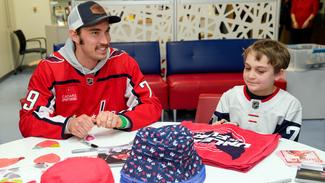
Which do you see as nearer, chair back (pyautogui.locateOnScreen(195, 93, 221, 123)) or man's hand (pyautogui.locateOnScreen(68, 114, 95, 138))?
man's hand (pyautogui.locateOnScreen(68, 114, 95, 138))

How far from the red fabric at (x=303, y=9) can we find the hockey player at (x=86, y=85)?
4.52 m

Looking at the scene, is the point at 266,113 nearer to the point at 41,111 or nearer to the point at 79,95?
the point at 79,95

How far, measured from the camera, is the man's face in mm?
1912

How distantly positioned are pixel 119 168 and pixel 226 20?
12.1ft

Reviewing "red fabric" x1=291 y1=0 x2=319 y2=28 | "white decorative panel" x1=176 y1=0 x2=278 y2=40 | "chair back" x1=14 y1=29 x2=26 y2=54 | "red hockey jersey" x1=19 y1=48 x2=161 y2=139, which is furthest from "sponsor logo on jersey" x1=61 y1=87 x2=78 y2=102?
"chair back" x1=14 y1=29 x2=26 y2=54

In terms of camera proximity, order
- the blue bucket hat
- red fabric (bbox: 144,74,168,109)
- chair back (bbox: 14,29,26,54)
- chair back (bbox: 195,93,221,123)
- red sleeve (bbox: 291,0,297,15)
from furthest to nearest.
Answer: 1. chair back (bbox: 14,29,26,54)
2. red sleeve (bbox: 291,0,297,15)
3. red fabric (bbox: 144,74,168,109)
4. chair back (bbox: 195,93,221,123)
5. the blue bucket hat

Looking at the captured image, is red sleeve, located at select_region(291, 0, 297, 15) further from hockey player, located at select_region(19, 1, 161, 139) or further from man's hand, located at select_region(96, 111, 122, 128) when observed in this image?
man's hand, located at select_region(96, 111, 122, 128)

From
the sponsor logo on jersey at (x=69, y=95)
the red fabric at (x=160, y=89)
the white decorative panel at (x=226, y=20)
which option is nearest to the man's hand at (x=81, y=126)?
the sponsor logo on jersey at (x=69, y=95)

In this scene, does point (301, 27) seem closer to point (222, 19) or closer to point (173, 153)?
point (222, 19)

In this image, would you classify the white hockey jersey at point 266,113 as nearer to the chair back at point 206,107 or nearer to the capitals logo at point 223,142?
the chair back at point 206,107

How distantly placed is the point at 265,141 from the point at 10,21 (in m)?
6.73

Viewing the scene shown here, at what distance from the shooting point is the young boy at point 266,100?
1.80 m

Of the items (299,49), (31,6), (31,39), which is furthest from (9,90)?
(299,49)

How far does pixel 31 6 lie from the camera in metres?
7.41
